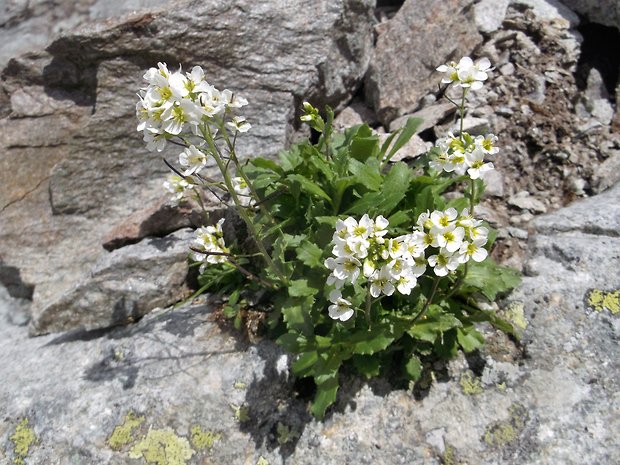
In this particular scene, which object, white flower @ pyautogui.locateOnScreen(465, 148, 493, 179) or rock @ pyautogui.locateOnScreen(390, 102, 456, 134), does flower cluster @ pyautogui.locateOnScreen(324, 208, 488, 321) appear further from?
rock @ pyautogui.locateOnScreen(390, 102, 456, 134)

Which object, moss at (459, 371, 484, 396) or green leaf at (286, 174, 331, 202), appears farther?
green leaf at (286, 174, 331, 202)

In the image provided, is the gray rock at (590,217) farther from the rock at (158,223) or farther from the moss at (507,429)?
the rock at (158,223)

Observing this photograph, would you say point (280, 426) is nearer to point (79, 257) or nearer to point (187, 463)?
point (187, 463)

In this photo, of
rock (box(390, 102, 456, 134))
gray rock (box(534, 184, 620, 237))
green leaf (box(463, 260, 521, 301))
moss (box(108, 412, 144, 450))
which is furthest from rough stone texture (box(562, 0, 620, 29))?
moss (box(108, 412, 144, 450))

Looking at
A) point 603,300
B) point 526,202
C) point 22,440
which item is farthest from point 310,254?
point 22,440

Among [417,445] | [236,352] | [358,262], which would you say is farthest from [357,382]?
[358,262]

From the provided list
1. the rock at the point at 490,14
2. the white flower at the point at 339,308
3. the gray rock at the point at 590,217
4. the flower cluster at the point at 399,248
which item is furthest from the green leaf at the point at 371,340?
the rock at the point at 490,14

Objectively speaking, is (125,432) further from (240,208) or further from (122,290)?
(240,208)
